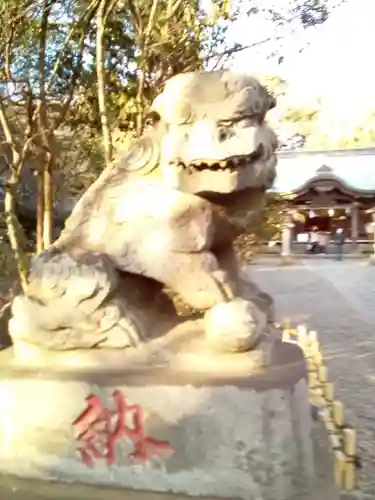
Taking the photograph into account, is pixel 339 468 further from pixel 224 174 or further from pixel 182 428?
pixel 224 174

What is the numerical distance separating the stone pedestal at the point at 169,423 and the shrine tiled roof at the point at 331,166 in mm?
Result: 20017

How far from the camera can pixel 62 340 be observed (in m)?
2.19

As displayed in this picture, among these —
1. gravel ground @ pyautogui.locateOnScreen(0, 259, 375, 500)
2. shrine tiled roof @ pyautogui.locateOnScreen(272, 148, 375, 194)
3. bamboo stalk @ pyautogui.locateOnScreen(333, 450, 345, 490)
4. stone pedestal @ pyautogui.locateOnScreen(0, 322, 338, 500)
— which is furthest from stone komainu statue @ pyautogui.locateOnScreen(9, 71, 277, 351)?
shrine tiled roof @ pyautogui.locateOnScreen(272, 148, 375, 194)

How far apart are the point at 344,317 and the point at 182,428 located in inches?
268

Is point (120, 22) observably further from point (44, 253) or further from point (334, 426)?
point (334, 426)

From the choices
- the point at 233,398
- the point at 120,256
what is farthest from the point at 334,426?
the point at 120,256

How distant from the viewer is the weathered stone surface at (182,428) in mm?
1979

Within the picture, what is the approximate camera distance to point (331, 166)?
24312mm

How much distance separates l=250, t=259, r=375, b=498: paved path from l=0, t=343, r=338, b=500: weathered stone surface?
75 cm

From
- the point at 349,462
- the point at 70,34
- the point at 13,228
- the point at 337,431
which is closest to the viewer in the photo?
the point at 349,462

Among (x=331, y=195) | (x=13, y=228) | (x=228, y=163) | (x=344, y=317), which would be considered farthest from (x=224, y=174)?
(x=331, y=195)

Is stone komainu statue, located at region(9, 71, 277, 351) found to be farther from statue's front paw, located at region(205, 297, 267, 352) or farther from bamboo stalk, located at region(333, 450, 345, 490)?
bamboo stalk, located at region(333, 450, 345, 490)

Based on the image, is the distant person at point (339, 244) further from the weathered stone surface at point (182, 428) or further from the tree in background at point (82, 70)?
the weathered stone surface at point (182, 428)

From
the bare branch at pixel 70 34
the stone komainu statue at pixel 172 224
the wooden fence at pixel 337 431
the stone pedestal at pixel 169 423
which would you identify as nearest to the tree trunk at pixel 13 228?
the bare branch at pixel 70 34
